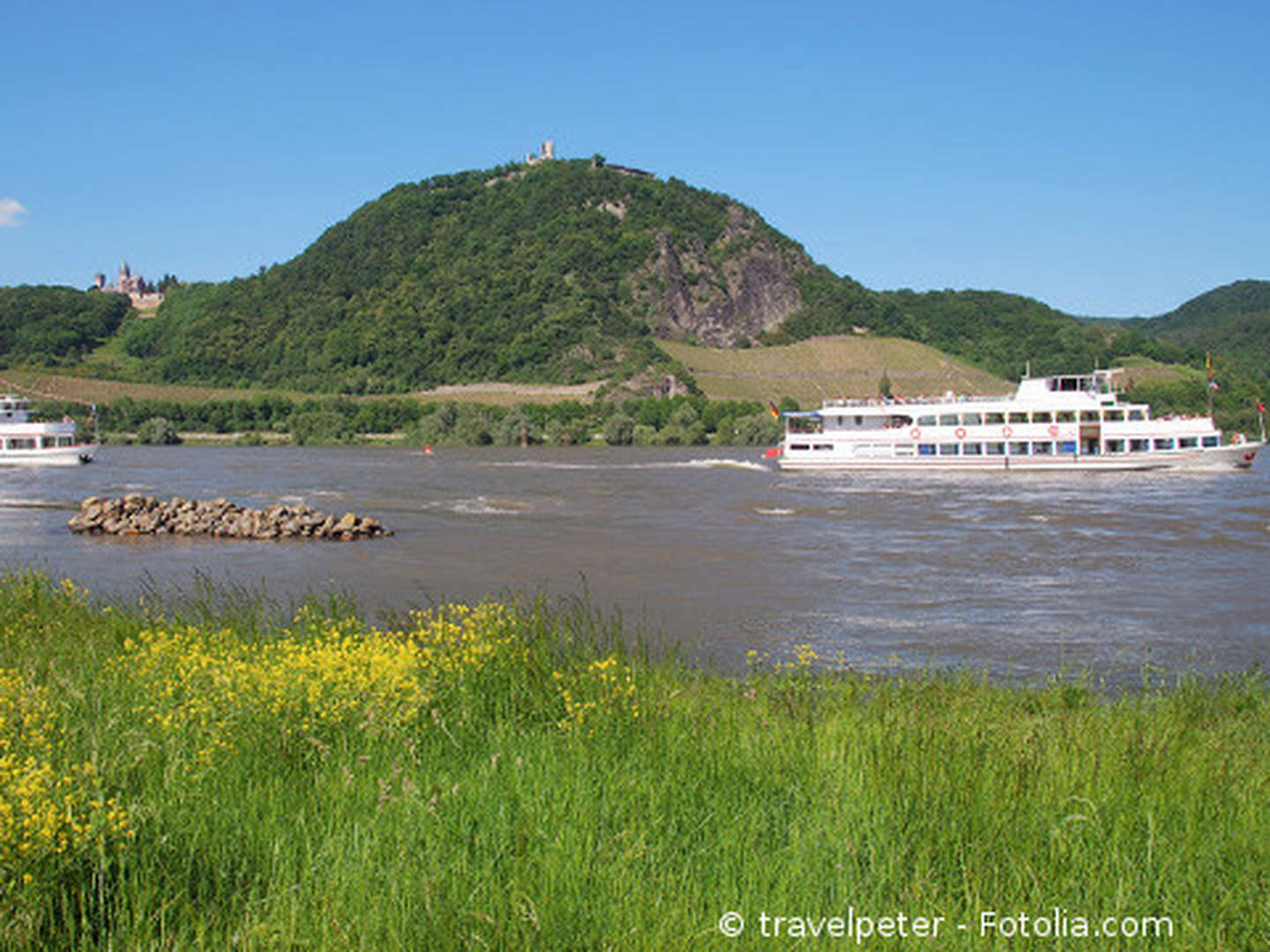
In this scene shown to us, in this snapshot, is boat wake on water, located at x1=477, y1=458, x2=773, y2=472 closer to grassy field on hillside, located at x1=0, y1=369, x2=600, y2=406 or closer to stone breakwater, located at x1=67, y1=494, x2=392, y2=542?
stone breakwater, located at x1=67, y1=494, x2=392, y2=542

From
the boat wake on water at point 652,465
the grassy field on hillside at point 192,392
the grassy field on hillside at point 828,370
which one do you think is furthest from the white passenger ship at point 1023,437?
the grassy field on hillside at point 828,370

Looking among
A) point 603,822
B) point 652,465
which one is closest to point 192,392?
point 652,465

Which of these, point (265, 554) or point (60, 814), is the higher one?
point (60, 814)

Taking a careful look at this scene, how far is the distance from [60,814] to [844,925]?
3.44 m

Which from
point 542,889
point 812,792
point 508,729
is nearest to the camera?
point 542,889

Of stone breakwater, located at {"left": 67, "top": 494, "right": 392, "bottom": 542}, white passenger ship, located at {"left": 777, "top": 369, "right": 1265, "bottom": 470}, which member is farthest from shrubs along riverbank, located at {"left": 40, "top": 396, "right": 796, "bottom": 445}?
stone breakwater, located at {"left": 67, "top": 494, "right": 392, "bottom": 542}

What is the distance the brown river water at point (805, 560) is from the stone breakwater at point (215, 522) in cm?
117

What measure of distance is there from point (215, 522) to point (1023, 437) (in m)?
45.5

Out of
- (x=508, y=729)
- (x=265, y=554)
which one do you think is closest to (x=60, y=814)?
(x=508, y=729)

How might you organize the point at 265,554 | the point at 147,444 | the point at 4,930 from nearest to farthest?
the point at 4,930 < the point at 265,554 < the point at 147,444

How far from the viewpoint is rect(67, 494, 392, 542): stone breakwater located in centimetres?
3058

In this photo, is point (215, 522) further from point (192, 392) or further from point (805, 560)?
point (192, 392)

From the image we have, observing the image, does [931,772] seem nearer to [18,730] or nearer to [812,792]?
[812,792]

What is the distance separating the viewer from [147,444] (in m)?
116
